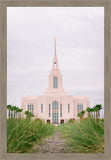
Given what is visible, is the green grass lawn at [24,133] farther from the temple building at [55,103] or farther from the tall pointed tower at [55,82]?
the tall pointed tower at [55,82]

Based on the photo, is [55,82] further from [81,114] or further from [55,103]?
[81,114]

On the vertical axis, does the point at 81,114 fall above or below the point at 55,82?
below

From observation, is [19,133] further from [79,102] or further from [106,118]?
[106,118]

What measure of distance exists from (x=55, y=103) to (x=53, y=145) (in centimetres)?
48

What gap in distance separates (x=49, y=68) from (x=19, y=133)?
697mm

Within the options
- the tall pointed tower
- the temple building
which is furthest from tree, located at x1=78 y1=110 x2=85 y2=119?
the tall pointed tower

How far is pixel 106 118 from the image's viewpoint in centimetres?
157

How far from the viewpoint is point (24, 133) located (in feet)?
5.46

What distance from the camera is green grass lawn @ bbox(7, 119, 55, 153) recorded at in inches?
62.9

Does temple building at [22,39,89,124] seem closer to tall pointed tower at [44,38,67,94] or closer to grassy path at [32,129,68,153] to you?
tall pointed tower at [44,38,67,94]

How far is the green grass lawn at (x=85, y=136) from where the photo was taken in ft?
5.22

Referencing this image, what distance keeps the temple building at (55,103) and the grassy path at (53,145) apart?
18 cm
